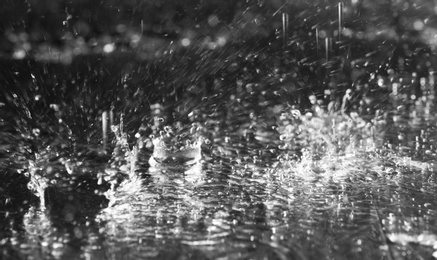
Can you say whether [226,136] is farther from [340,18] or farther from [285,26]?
[340,18]

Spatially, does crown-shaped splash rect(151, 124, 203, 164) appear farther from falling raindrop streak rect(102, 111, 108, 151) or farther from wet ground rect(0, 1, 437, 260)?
falling raindrop streak rect(102, 111, 108, 151)

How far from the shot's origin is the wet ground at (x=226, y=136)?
1351 mm

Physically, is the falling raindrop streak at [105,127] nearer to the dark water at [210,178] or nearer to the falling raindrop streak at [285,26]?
the dark water at [210,178]

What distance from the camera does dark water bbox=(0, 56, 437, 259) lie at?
129 centimetres

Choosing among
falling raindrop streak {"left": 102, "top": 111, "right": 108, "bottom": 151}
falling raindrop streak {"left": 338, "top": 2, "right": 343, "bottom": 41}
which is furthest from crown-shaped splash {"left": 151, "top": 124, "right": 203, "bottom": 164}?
falling raindrop streak {"left": 338, "top": 2, "right": 343, "bottom": 41}

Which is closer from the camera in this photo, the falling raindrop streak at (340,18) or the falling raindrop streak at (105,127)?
the falling raindrop streak at (105,127)

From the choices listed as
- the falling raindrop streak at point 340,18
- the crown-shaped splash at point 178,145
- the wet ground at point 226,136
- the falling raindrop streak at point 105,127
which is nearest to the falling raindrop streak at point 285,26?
the wet ground at point 226,136

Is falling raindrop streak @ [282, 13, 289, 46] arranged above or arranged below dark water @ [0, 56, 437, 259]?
above

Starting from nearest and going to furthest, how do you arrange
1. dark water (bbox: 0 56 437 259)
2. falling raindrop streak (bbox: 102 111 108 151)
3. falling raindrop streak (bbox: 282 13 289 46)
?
dark water (bbox: 0 56 437 259) → falling raindrop streak (bbox: 102 111 108 151) → falling raindrop streak (bbox: 282 13 289 46)

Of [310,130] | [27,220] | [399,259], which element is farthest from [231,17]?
[399,259]

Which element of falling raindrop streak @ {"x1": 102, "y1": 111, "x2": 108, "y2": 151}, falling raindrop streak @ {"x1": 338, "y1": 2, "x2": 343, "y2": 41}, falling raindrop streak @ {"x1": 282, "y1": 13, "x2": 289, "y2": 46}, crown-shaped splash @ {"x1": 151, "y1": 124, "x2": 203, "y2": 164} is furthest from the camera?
falling raindrop streak @ {"x1": 338, "y1": 2, "x2": 343, "y2": 41}

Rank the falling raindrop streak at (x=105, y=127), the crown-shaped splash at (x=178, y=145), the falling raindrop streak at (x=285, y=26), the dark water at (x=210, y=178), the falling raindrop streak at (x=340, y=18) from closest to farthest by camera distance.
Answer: the dark water at (x=210, y=178), the crown-shaped splash at (x=178, y=145), the falling raindrop streak at (x=105, y=127), the falling raindrop streak at (x=285, y=26), the falling raindrop streak at (x=340, y=18)

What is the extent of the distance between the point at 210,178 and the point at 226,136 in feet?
2.38

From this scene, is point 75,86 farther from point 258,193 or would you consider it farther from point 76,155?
point 258,193
